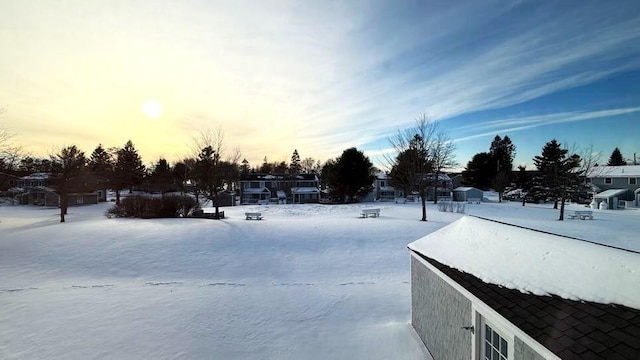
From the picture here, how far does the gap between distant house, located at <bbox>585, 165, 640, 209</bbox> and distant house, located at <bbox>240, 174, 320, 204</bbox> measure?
42232 mm

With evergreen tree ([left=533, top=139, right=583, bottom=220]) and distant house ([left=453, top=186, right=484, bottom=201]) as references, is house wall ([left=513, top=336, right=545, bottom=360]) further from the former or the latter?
distant house ([left=453, top=186, right=484, bottom=201])

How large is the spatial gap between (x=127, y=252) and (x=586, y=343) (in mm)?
18266

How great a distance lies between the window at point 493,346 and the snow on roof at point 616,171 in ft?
176

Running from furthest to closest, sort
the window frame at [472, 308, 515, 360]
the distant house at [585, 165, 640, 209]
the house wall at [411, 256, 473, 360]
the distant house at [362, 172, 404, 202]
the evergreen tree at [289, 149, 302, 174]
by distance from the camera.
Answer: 1. the evergreen tree at [289, 149, 302, 174]
2. the distant house at [362, 172, 404, 202]
3. the distant house at [585, 165, 640, 209]
4. the house wall at [411, 256, 473, 360]
5. the window frame at [472, 308, 515, 360]

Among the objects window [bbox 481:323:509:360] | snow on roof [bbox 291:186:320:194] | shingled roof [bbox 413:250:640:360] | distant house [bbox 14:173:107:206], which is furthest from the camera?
snow on roof [bbox 291:186:320:194]

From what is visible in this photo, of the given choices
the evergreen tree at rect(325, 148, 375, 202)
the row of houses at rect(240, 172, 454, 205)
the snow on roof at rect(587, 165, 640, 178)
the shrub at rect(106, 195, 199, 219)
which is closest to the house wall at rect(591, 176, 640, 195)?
the snow on roof at rect(587, 165, 640, 178)

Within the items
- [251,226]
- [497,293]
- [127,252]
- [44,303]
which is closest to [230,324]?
[44,303]

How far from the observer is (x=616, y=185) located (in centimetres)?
4556

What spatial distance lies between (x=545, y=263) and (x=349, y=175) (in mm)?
43941

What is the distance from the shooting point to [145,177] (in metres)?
60.5

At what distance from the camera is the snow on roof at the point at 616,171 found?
44400mm

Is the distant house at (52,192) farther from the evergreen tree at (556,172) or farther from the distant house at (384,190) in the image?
the evergreen tree at (556,172)

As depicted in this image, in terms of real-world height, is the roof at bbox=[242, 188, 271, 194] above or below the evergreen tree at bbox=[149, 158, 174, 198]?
below

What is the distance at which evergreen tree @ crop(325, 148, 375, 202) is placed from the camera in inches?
1906
